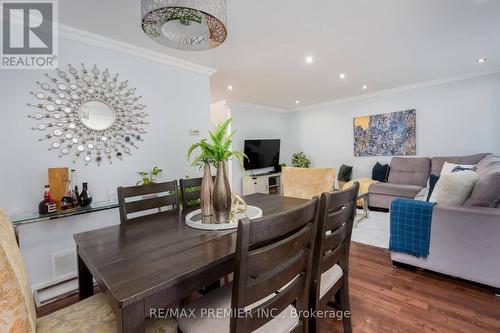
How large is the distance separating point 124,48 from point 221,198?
2.24 m

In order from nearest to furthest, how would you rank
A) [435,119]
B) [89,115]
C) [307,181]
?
[89,115]
[307,181]
[435,119]

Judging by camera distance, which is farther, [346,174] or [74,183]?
[346,174]

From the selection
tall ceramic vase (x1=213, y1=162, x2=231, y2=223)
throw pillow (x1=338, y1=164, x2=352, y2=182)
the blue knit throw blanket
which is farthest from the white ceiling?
throw pillow (x1=338, y1=164, x2=352, y2=182)

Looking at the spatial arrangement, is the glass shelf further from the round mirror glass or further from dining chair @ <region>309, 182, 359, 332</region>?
dining chair @ <region>309, 182, 359, 332</region>

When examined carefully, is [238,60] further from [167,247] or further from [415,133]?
[415,133]

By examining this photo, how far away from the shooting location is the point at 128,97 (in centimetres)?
260

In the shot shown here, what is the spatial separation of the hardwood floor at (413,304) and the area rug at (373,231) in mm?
672

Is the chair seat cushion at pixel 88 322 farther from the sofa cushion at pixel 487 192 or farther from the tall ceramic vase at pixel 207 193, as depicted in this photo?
the sofa cushion at pixel 487 192

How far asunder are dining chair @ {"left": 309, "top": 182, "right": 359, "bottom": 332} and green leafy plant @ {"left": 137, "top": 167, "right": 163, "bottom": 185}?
82.0 inches

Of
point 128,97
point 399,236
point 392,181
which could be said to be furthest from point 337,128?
point 128,97

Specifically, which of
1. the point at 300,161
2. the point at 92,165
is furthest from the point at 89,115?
the point at 300,161

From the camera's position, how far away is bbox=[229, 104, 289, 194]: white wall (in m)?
5.69

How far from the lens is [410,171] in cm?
453

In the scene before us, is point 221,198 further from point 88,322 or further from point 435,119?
point 435,119
